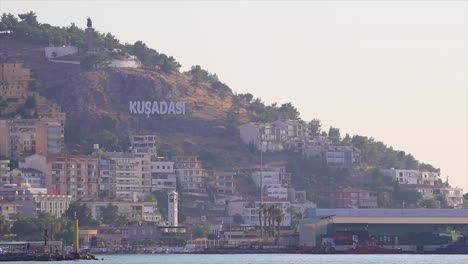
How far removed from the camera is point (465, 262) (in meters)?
167

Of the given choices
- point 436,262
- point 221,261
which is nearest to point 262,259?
point 221,261

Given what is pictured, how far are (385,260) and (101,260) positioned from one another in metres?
25.3

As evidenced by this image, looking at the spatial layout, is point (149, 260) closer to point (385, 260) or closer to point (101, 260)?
point (101, 260)

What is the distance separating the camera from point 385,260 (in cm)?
17638

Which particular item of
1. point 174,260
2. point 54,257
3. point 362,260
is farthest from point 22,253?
point 362,260

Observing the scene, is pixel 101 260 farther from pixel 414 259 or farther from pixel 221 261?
pixel 414 259

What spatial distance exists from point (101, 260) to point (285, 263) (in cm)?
1945

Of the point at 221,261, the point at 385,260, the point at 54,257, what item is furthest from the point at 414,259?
the point at 54,257

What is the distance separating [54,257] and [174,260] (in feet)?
63.4

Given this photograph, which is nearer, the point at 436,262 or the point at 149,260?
the point at 436,262

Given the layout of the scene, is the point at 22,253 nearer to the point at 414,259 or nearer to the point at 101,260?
the point at 101,260

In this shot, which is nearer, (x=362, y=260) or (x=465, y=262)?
(x=465, y=262)

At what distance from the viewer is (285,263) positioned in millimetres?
169875

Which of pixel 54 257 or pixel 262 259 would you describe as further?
pixel 262 259
